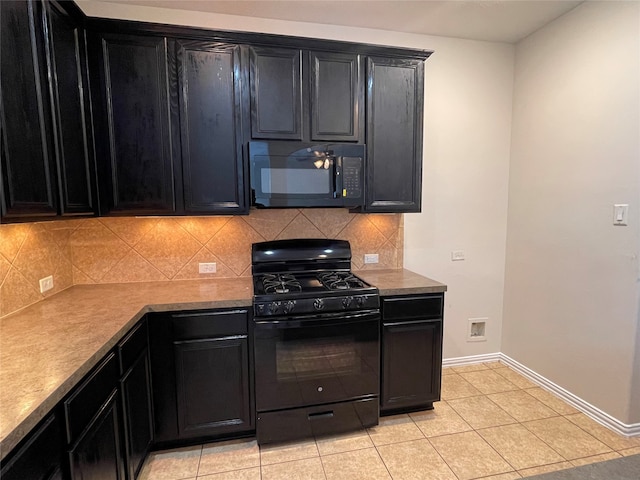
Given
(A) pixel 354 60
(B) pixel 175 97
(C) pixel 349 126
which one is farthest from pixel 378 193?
(B) pixel 175 97

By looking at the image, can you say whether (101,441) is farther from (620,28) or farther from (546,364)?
(620,28)

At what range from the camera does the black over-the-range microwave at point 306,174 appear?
2.10 meters

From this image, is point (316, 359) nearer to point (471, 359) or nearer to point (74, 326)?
point (74, 326)

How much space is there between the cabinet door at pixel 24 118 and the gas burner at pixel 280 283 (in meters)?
1.19

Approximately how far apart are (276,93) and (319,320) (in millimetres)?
1490

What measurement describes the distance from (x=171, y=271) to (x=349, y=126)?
167cm

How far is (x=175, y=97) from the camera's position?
6.65 feet

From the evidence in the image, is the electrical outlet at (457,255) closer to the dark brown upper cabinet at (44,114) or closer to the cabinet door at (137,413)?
the cabinet door at (137,413)

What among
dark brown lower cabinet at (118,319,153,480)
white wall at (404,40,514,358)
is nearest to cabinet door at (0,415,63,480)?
dark brown lower cabinet at (118,319,153,480)

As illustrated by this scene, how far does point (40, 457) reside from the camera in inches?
37.4

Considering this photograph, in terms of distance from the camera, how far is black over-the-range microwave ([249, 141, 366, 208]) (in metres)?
2.10

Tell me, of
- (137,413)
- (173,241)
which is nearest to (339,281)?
(173,241)

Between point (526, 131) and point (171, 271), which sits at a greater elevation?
point (526, 131)

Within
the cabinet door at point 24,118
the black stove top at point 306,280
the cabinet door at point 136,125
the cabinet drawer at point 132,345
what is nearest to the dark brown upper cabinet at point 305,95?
the cabinet door at point 136,125
